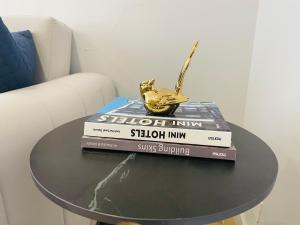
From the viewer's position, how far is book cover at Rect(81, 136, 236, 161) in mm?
561

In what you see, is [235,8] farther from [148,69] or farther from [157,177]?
[157,177]

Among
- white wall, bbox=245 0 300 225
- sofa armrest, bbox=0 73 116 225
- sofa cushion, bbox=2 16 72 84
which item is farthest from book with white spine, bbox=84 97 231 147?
sofa cushion, bbox=2 16 72 84

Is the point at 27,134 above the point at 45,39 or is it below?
below

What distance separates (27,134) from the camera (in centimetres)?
68

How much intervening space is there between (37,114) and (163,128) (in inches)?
14.4

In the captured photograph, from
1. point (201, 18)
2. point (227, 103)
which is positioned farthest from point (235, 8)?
point (227, 103)

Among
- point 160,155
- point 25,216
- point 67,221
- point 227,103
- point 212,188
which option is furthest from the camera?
point 227,103

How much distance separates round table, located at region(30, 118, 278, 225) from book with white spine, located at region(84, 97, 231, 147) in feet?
0.13

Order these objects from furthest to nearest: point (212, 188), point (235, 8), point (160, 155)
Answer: point (235, 8)
point (160, 155)
point (212, 188)

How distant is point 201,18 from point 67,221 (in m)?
0.92

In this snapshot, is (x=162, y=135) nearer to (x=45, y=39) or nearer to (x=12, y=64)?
(x=12, y=64)

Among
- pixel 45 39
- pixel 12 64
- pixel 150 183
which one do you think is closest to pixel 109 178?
pixel 150 183

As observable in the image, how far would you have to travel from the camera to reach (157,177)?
50 centimetres

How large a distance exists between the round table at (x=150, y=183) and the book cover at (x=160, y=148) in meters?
0.01
